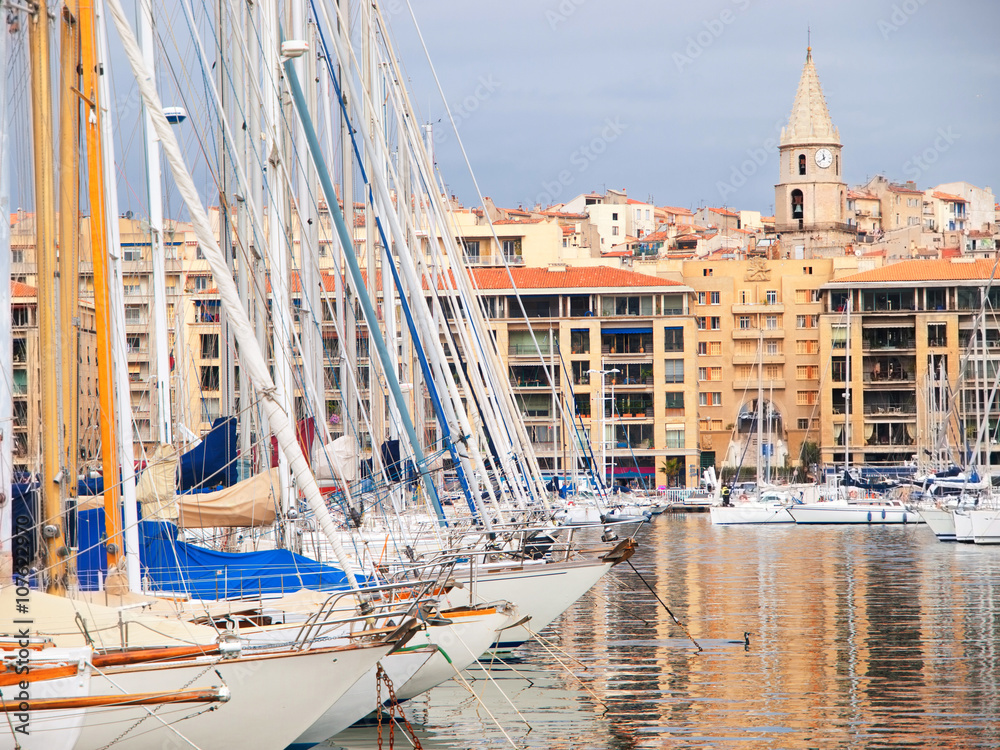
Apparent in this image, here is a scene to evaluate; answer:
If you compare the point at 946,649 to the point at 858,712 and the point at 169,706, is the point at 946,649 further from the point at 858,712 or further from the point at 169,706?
the point at 169,706

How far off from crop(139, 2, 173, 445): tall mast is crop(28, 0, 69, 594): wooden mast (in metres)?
4.01

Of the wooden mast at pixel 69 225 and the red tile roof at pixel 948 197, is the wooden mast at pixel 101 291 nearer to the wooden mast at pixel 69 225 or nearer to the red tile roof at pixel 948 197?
Answer: the wooden mast at pixel 69 225

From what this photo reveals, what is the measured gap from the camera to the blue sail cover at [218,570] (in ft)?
50.9

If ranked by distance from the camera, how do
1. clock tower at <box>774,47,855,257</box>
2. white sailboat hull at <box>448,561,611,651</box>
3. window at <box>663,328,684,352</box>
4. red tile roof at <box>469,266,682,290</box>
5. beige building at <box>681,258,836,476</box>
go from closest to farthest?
1. white sailboat hull at <box>448,561,611,651</box>
2. red tile roof at <box>469,266,682,290</box>
3. window at <box>663,328,684,352</box>
4. beige building at <box>681,258,836,476</box>
5. clock tower at <box>774,47,855,257</box>

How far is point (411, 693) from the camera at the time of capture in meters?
15.8

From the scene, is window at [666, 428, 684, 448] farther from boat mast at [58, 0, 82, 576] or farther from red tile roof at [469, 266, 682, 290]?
boat mast at [58, 0, 82, 576]

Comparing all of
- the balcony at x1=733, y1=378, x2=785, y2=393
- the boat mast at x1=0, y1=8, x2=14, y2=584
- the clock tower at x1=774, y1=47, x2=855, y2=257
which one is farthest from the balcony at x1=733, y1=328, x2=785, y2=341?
the boat mast at x1=0, y1=8, x2=14, y2=584

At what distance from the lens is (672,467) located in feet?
309

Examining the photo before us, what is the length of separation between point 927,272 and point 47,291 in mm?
91642

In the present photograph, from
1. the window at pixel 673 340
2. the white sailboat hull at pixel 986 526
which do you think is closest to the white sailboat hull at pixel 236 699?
the white sailboat hull at pixel 986 526

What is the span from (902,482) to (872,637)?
2426 inches

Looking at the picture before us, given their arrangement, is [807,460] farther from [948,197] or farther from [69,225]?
[69,225]

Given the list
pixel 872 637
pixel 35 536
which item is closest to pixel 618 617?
pixel 872 637

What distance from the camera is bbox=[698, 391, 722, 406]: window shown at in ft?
334
